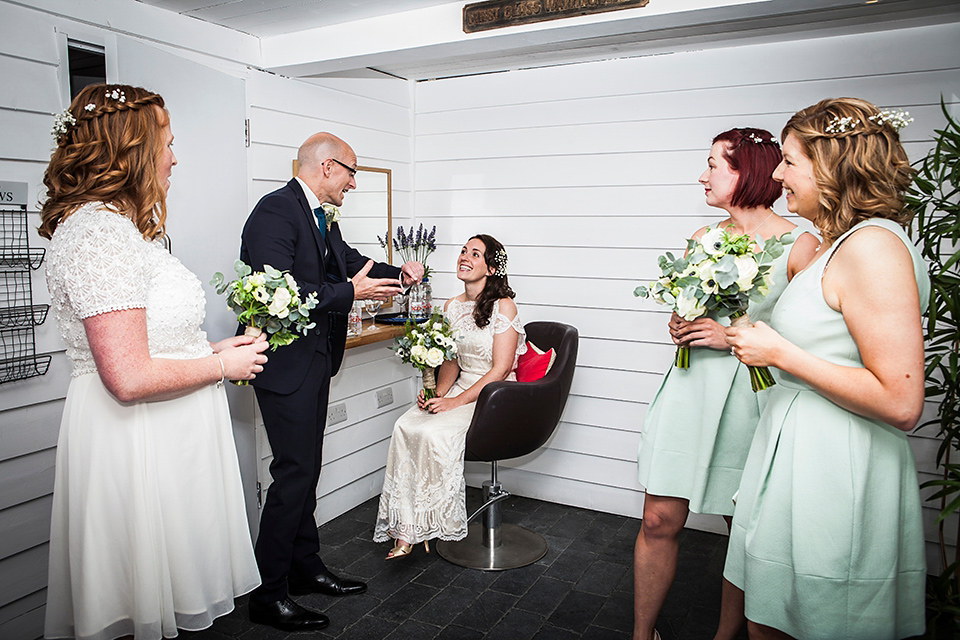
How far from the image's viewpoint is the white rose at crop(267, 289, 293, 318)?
86.4 inches

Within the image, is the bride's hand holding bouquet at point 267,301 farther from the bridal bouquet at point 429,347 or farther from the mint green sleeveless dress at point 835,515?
the mint green sleeveless dress at point 835,515

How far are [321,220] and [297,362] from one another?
2.19 feet

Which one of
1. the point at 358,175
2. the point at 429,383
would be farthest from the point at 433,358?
the point at 358,175

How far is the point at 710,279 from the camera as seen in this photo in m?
1.92

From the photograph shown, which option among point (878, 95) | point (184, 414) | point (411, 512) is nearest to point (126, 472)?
point (184, 414)

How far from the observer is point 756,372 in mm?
1894

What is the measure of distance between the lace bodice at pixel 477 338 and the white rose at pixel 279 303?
4.58ft

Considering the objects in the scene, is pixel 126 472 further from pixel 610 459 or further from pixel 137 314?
pixel 610 459

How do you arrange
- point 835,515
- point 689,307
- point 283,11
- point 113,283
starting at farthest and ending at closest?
point 283,11, point 689,307, point 113,283, point 835,515

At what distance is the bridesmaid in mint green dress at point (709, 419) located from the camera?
2.31m

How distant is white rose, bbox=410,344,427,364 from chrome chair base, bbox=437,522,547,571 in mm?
990

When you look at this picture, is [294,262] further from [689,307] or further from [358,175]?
[689,307]

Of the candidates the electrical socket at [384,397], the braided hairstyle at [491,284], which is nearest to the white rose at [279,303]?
the braided hairstyle at [491,284]

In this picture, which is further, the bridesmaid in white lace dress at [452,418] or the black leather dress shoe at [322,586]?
the bridesmaid in white lace dress at [452,418]
